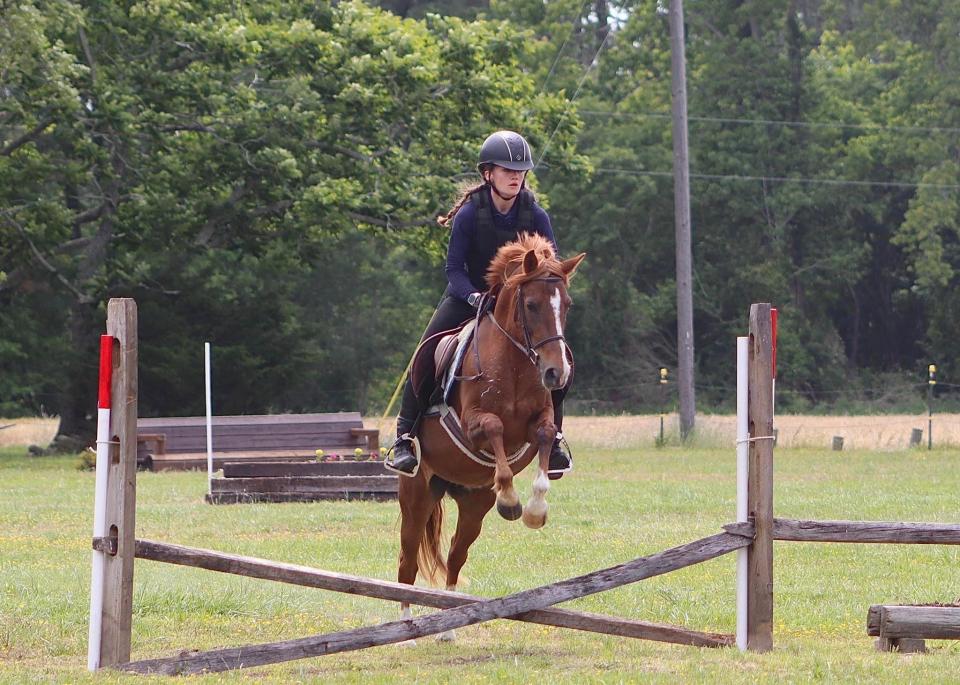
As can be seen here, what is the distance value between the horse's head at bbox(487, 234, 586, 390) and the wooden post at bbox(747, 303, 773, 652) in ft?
3.54

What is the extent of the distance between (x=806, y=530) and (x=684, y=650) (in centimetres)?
101

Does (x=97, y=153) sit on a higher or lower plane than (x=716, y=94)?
lower

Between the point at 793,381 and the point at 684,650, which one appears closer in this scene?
the point at 684,650

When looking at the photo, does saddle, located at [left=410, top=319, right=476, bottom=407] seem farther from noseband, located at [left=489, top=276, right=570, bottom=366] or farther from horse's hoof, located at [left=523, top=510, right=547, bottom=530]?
horse's hoof, located at [left=523, top=510, right=547, bottom=530]

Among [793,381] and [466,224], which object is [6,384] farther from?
[466,224]

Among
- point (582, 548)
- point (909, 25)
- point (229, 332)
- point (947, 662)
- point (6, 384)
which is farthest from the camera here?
point (909, 25)

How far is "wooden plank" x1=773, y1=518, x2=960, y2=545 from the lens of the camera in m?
7.73

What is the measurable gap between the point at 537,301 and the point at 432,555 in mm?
2241

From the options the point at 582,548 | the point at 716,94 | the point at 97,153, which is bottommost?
the point at 582,548

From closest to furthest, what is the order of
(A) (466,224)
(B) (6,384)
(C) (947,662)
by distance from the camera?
(C) (947,662)
(A) (466,224)
(B) (6,384)

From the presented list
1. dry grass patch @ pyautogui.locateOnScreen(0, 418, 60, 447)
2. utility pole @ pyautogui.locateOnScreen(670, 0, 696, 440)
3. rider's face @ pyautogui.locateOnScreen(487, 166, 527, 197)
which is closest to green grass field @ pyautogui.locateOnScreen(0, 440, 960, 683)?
rider's face @ pyautogui.locateOnScreen(487, 166, 527, 197)

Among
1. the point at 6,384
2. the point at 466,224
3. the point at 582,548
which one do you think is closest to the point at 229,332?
the point at 6,384

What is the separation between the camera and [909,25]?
55.1 m

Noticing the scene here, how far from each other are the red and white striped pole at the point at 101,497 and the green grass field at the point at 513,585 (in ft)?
0.62
